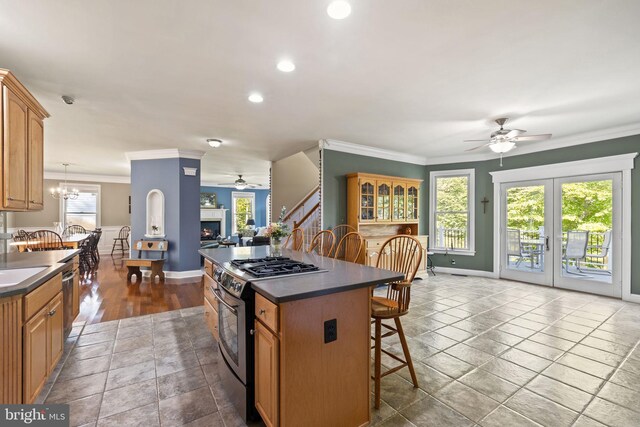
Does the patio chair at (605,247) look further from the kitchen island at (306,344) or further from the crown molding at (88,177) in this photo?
the crown molding at (88,177)

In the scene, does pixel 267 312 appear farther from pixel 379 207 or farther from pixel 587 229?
pixel 587 229

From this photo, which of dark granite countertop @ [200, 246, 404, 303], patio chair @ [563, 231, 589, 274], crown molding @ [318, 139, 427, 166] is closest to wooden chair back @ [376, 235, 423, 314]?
dark granite countertop @ [200, 246, 404, 303]

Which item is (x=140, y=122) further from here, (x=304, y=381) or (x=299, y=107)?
(x=304, y=381)

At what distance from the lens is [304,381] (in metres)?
1.53

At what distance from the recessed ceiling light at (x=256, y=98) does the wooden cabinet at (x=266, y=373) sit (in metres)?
2.43

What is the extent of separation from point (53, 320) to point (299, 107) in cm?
308

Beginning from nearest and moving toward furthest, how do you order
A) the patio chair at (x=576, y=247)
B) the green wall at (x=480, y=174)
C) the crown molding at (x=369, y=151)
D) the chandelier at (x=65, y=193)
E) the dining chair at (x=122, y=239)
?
1. the green wall at (x=480, y=174)
2. the patio chair at (x=576, y=247)
3. the crown molding at (x=369, y=151)
4. the chandelier at (x=65, y=193)
5. the dining chair at (x=122, y=239)

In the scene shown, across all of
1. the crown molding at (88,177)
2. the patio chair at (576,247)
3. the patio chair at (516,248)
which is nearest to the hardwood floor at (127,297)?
the crown molding at (88,177)

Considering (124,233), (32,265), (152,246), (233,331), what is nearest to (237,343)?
(233,331)

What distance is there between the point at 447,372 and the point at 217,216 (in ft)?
33.5

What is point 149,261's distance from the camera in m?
5.40

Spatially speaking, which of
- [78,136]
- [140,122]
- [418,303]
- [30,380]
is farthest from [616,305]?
[78,136]

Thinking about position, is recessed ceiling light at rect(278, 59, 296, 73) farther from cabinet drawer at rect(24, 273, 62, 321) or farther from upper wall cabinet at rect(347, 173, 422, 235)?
upper wall cabinet at rect(347, 173, 422, 235)

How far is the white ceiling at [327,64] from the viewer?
188 centimetres
